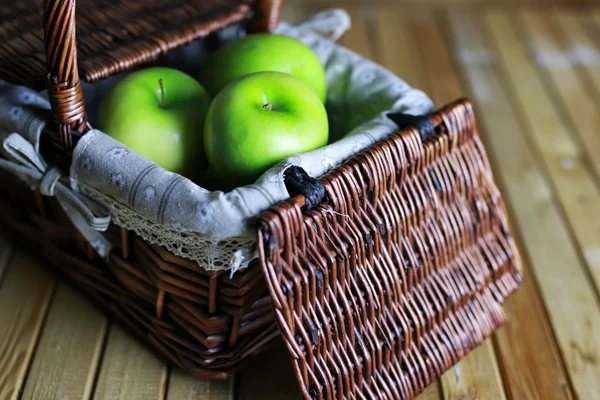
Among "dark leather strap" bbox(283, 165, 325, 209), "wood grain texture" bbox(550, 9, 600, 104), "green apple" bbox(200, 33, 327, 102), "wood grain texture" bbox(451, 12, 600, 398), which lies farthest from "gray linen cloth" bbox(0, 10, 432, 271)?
"wood grain texture" bbox(550, 9, 600, 104)

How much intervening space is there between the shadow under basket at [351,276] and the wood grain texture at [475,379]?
0.08 feet

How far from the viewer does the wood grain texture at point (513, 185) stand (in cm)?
80

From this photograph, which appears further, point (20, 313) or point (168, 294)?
point (20, 313)

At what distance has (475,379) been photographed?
2.62 ft

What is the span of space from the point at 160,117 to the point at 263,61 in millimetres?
146

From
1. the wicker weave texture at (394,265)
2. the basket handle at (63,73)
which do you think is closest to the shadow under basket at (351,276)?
the wicker weave texture at (394,265)

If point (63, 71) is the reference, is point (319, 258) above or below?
below

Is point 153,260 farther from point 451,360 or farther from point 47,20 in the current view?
point 451,360

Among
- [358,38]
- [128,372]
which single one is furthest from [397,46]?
[128,372]

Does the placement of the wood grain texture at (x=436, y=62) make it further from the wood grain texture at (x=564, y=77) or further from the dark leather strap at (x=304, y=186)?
the dark leather strap at (x=304, y=186)

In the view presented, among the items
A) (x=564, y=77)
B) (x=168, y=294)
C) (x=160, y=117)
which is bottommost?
(x=564, y=77)

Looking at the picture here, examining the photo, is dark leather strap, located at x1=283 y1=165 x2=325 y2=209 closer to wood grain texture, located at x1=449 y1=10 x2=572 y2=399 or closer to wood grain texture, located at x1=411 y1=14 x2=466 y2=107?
wood grain texture, located at x1=449 y1=10 x2=572 y2=399

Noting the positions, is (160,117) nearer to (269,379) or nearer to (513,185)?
(269,379)

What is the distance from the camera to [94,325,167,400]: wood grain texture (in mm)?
745
